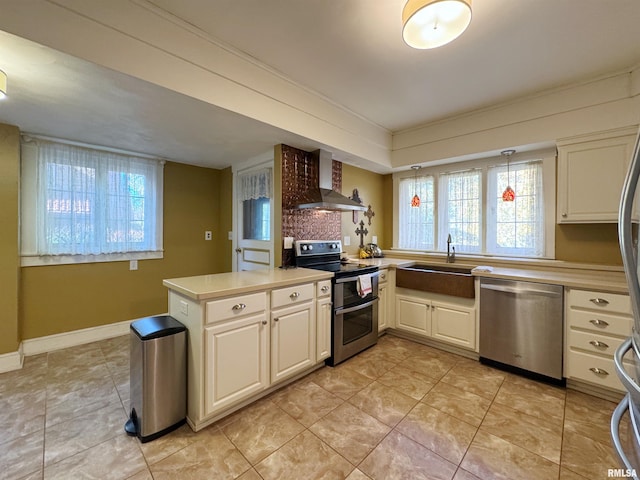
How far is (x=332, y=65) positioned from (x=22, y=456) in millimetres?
3356

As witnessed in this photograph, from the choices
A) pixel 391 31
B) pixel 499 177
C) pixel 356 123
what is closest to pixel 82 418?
pixel 391 31

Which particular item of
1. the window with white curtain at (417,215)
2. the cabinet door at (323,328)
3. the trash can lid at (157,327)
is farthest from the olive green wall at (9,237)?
the window with white curtain at (417,215)

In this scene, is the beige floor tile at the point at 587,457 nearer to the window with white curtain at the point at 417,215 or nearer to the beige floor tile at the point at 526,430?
the beige floor tile at the point at 526,430

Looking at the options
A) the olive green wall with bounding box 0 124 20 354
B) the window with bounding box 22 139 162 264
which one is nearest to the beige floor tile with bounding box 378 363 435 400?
the window with bounding box 22 139 162 264

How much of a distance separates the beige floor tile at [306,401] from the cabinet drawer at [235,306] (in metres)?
0.75

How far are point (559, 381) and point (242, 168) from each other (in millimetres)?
4080

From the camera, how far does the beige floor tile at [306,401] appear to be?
1.95 metres

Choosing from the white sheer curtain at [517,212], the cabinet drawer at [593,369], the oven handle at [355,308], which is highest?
the white sheer curtain at [517,212]

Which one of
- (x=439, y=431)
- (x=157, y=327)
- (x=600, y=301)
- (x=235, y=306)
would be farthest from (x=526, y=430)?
(x=157, y=327)

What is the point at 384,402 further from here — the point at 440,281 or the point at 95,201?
the point at 95,201

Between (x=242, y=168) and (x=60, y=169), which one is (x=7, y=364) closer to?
(x=60, y=169)

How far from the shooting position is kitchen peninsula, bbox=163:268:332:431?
1.77 meters

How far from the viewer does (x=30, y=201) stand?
277 cm

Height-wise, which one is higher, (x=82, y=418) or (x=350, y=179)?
(x=350, y=179)
